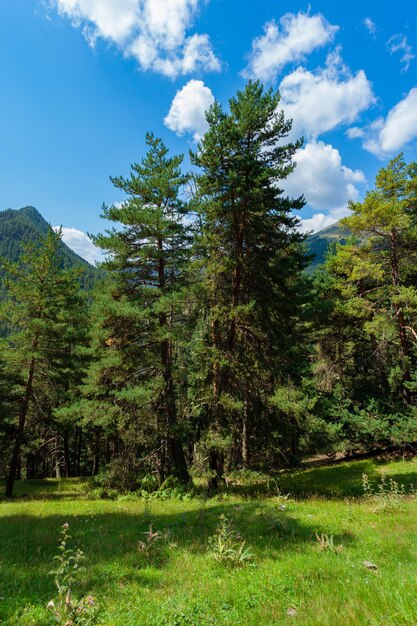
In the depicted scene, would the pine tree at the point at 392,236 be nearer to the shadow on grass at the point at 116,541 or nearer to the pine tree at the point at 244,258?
the pine tree at the point at 244,258

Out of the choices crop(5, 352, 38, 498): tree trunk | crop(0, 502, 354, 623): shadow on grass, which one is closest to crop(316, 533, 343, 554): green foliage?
crop(0, 502, 354, 623): shadow on grass

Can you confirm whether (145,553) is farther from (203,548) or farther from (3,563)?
(3,563)

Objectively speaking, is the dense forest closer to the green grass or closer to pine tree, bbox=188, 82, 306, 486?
pine tree, bbox=188, 82, 306, 486

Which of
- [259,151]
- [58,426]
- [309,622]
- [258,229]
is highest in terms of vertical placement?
[259,151]

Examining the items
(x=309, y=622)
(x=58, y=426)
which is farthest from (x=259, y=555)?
(x=58, y=426)

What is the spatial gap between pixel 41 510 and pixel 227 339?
1010cm

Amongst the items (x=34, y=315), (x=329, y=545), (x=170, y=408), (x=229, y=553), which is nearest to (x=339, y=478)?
(x=170, y=408)

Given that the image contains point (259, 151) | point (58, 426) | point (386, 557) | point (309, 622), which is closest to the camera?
point (309, 622)

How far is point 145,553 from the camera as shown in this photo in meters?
6.42

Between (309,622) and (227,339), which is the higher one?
(227,339)

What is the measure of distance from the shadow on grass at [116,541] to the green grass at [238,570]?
27 millimetres

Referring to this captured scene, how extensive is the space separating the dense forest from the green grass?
4.67 metres

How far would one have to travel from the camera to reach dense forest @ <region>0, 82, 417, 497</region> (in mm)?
13898

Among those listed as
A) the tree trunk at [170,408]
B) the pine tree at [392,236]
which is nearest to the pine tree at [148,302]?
the tree trunk at [170,408]
